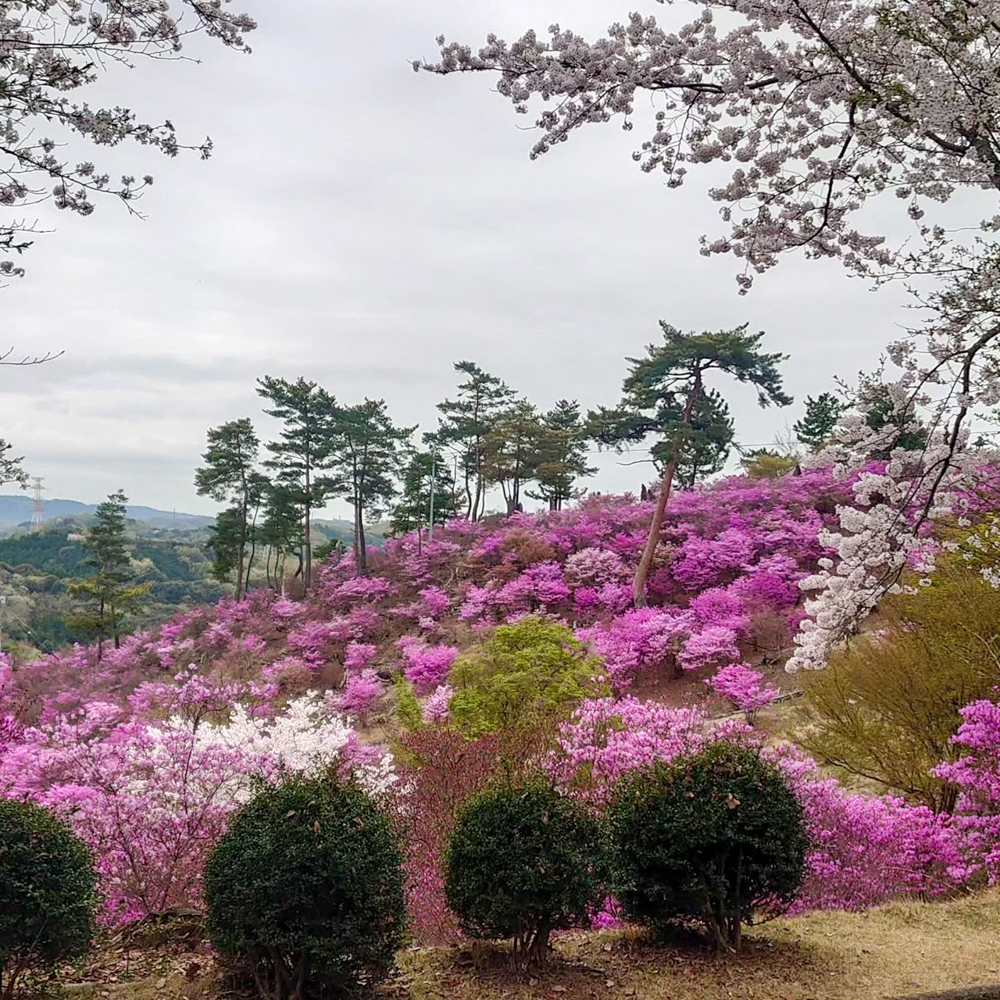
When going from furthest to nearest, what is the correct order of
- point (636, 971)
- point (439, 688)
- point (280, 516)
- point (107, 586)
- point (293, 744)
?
point (280, 516)
point (107, 586)
point (439, 688)
point (293, 744)
point (636, 971)

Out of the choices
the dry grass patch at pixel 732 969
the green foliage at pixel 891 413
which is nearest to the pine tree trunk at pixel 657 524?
the dry grass patch at pixel 732 969

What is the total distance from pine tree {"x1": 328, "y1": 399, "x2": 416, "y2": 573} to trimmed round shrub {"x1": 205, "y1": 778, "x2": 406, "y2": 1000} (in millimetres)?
26426

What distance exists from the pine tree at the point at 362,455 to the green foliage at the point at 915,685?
22.9 meters

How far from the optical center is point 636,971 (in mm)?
4559

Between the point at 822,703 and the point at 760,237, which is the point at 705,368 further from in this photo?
the point at 760,237

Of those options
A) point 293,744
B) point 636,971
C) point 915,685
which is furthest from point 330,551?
point 636,971

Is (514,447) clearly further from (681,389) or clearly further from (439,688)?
(439,688)

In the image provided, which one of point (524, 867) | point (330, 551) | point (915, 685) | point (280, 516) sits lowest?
point (524, 867)

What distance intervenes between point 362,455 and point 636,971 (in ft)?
89.6

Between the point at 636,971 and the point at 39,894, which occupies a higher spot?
the point at 39,894

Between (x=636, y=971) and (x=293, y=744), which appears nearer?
(x=636, y=971)

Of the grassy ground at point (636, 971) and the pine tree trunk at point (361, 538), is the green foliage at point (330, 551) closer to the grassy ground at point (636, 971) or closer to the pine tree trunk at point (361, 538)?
the pine tree trunk at point (361, 538)

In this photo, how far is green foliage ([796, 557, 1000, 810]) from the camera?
7891 millimetres

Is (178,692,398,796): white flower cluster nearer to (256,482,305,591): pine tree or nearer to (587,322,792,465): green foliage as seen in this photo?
(587,322,792,465): green foliage
